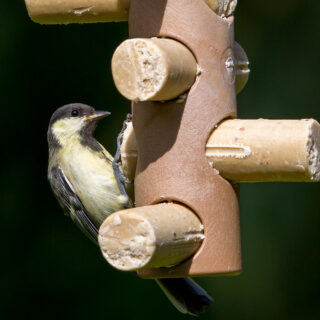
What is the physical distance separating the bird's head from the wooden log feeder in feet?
4.06

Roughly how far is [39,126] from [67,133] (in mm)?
1571

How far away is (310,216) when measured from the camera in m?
5.70

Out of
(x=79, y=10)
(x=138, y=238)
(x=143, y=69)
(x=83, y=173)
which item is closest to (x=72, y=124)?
(x=83, y=173)

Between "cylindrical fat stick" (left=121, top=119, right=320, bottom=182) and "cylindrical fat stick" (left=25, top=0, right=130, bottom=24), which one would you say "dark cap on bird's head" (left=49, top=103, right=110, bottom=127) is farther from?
"cylindrical fat stick" (left=121, top=119, right=320, bottom=182)

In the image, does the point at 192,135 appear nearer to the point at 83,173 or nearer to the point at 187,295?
the point at 187,295

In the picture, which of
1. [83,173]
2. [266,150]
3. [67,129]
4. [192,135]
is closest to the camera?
[266,150]

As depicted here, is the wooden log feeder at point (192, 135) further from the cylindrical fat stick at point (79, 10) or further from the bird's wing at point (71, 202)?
the bird's wing at point (71, 202)

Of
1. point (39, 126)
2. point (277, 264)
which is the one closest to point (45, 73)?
point (39, 126)

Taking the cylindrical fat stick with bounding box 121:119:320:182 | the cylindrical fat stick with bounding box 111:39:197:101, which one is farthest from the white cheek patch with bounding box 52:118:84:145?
the cylindrical fat stick with bounding box 111:39:197:101

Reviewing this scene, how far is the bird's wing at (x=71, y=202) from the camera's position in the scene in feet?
13.7

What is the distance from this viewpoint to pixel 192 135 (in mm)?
2889

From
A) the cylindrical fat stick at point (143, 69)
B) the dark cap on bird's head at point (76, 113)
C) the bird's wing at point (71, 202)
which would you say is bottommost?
the bird's wing at point (71, 202)

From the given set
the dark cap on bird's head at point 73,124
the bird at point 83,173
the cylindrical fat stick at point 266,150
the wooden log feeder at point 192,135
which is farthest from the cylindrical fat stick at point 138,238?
the dark cap on bird's head at point 73,124

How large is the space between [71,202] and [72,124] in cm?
36
